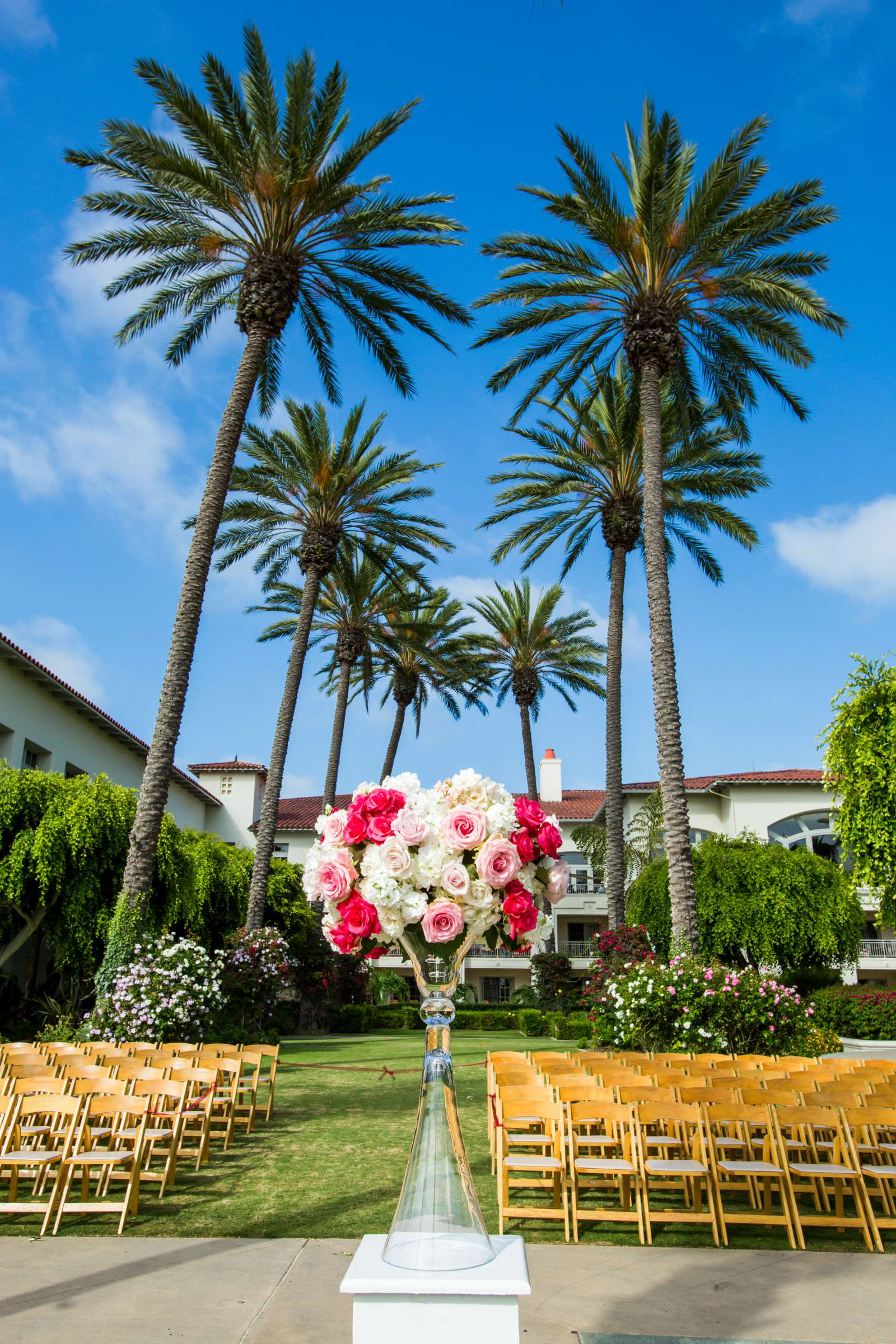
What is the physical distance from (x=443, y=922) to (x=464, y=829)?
32cm

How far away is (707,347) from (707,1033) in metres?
13.3

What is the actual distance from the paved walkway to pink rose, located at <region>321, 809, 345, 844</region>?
2.77m

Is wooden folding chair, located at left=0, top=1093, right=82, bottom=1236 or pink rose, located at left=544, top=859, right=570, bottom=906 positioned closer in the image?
pink rose, located at left=544, top=859, right=570, bottom=906

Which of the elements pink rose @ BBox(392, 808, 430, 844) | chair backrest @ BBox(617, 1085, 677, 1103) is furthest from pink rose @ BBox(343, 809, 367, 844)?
chair backrest @ BBox(617, 1085, 677, 1103)

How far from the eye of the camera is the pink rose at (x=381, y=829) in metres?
3.32

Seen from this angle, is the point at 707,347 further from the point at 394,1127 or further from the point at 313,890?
the point at 313,890

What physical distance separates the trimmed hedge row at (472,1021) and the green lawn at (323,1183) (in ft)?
28.5

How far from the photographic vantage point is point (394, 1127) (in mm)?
10516

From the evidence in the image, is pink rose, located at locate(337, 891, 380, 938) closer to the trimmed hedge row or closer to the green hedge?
the green hedge

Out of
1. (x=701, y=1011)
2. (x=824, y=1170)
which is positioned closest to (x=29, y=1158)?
(x=824, y=1170)

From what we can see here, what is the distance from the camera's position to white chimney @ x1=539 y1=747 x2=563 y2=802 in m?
50.2

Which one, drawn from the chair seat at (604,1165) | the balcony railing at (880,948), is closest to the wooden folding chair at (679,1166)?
the chair seat at (604,1165)

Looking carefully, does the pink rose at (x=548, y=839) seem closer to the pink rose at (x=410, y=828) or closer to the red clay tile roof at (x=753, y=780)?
the pink rose at (x=410, y=828)

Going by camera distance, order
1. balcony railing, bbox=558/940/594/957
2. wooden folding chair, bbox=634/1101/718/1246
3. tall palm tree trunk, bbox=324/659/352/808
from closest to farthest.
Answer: wooden folding chair, bbox=634/1101/718/1246, tall palm tree trunk, bbox=324/659/352/808, balcony railing, bbox=558/940/594/957
